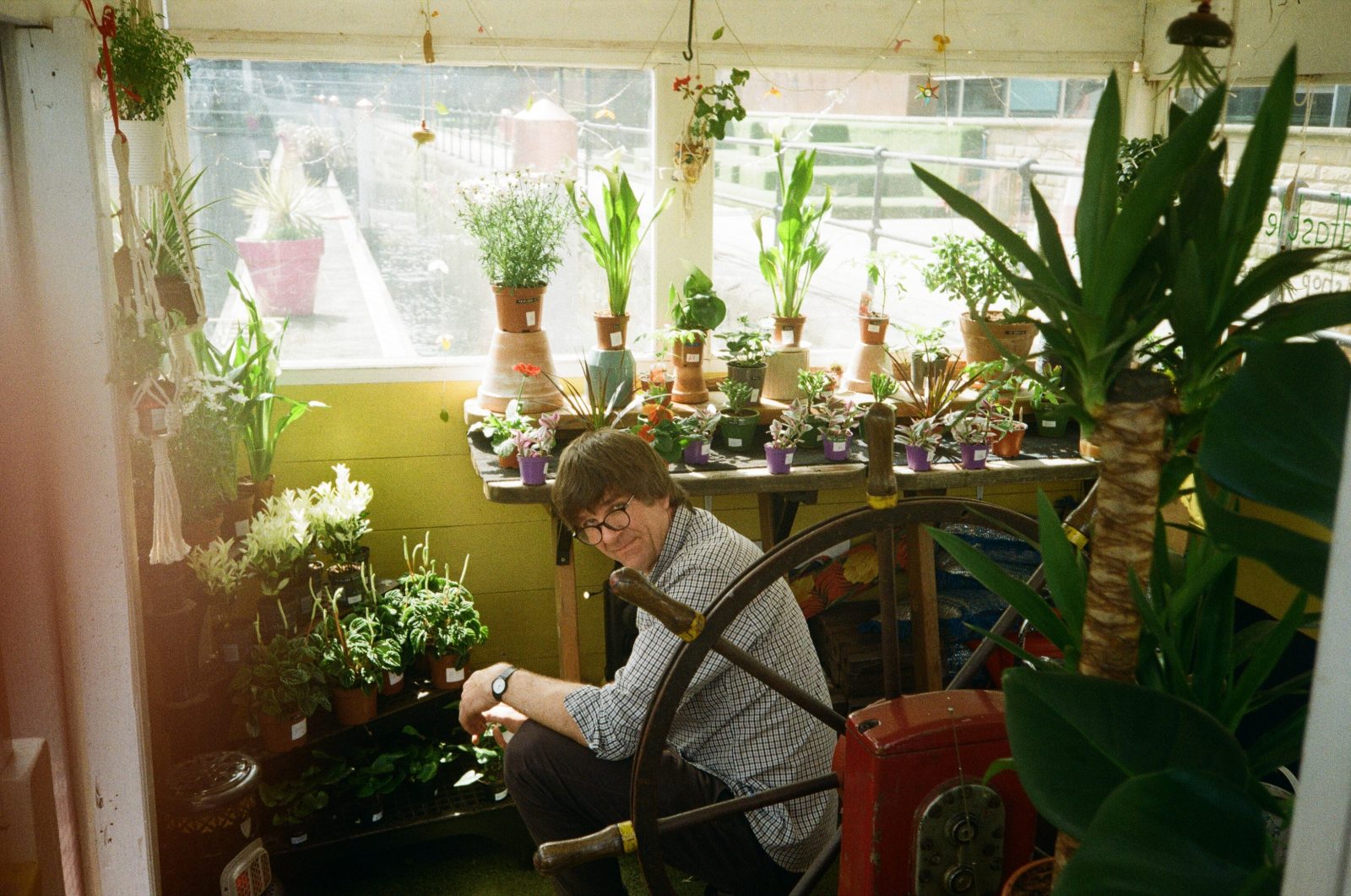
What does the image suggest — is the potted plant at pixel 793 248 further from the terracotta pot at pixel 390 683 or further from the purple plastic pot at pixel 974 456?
the terracotta pot at pixel 390 683

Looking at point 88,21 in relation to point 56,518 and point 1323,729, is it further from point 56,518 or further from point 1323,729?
point 1323,729

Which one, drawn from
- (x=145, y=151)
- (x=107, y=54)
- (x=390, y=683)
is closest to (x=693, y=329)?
(x=390, y=683)

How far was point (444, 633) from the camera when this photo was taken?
312 centimetres

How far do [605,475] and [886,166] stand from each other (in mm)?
2027

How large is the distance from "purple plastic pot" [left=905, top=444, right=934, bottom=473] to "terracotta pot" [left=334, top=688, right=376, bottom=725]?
5.05 ft

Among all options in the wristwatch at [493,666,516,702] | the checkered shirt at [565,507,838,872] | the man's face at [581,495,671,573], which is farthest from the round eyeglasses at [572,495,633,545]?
the wristwatch at [493,666,516,702]

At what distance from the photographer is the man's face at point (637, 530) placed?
7.36 feet

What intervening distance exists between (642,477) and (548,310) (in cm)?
157

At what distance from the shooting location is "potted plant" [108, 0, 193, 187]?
86.7 inches

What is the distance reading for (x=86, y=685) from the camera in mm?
2219

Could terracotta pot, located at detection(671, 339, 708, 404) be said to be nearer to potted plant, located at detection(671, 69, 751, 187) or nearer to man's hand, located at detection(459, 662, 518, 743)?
potted plant, located at detection(671, 69, 751, 187)

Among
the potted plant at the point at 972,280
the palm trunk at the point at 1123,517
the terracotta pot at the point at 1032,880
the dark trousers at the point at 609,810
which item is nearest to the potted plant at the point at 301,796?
the dark trousers at the point at 609,810

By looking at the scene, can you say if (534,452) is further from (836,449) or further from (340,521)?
A: (836,449)

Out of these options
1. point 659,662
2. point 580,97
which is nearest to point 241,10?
point 580,97
